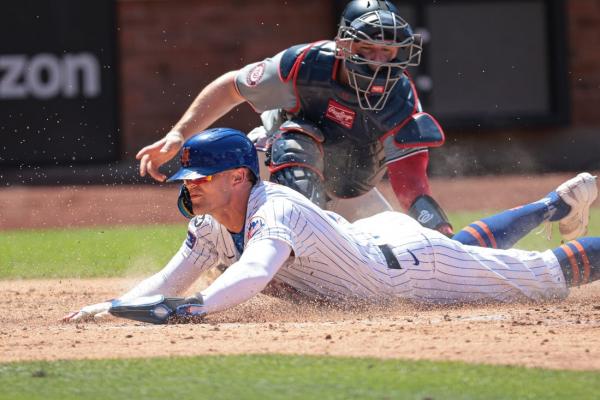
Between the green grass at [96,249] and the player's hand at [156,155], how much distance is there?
6.90ft

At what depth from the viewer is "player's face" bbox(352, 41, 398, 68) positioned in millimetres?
6508

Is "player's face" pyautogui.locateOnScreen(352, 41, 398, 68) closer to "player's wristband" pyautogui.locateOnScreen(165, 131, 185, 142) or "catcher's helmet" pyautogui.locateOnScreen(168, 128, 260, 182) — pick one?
"player's wristband" pyautogui.locateOnScreen(165, 131, 185, 142)

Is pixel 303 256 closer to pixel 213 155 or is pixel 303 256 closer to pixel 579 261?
pixel 213 155

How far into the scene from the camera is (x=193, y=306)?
4.91 meters

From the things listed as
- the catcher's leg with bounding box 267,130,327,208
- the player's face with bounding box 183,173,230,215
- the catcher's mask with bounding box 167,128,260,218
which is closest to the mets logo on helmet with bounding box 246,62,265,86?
the catcher's leg with bounding box 267,130,327,208

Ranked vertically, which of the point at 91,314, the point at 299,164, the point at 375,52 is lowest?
the point at 91,314

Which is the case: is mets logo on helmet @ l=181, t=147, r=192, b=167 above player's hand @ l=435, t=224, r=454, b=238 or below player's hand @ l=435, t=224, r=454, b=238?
above

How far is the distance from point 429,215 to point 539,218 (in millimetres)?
591

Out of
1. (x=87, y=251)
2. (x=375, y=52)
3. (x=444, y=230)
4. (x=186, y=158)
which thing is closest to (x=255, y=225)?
(x=186, y=158)

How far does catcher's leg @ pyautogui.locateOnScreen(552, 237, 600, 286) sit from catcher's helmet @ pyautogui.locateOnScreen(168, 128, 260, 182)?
63.8 inches

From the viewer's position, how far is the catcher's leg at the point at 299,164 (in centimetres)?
640

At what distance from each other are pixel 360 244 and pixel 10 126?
9.70 meters

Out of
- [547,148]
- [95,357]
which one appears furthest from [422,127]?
[547,148]

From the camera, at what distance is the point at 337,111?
6.79m
